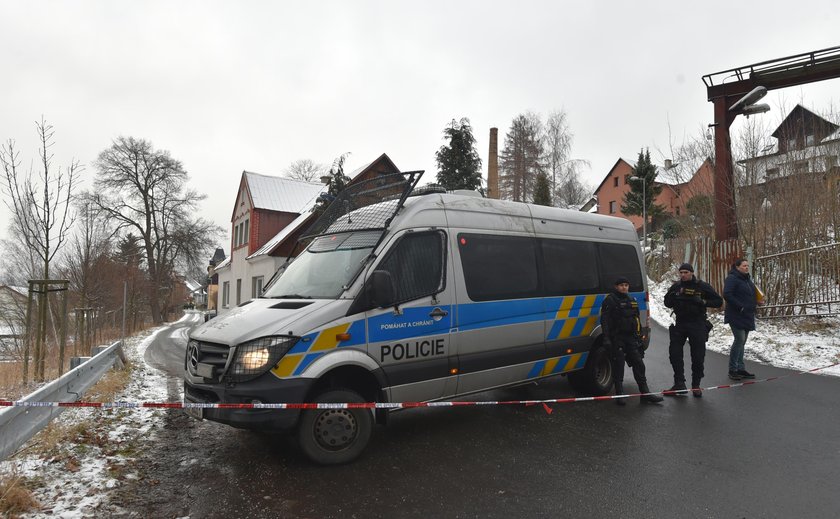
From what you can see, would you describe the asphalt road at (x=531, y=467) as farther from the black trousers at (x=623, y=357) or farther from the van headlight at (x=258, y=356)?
the van headlight at (x=258, y=356)

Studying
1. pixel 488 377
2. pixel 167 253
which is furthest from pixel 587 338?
pixel 167 253

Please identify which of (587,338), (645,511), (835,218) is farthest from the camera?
(835,218)

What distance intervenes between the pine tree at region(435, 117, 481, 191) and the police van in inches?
687

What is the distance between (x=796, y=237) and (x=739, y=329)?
20.6 feet

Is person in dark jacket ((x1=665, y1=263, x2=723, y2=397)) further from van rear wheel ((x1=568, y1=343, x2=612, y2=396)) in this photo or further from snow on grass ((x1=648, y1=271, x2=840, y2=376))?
snow on grass ((x1=648, y1=271, x2=840, y2=376))

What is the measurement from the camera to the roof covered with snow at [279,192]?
26641 mm

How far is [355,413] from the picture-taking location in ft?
13.8

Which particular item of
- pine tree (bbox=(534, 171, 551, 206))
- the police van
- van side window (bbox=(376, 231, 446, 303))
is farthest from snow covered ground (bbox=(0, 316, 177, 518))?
pine tree (bbox=(534, 171, 551, 206))

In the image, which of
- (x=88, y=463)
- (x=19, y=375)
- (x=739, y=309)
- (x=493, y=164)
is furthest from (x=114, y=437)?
(x=493, y=164)

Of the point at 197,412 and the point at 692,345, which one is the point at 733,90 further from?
the point at 197,412

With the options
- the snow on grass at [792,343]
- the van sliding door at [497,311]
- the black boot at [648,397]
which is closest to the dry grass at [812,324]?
the snow on grass at [792,343]

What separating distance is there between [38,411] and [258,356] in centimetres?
177

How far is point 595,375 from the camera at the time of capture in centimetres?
655

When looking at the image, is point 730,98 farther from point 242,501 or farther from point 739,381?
point 242,501
